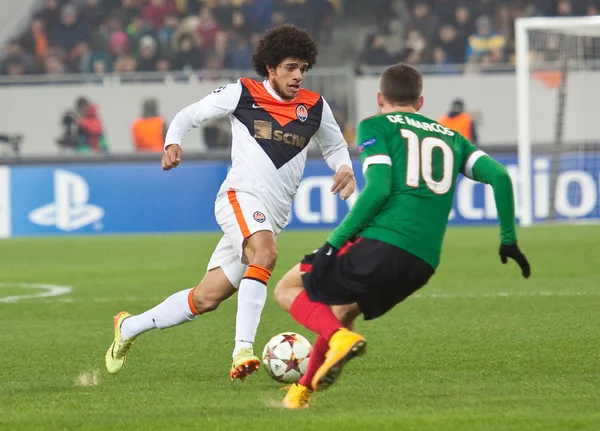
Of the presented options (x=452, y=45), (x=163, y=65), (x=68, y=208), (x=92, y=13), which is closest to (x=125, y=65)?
(x=163, y=65)

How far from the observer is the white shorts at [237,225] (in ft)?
20.0

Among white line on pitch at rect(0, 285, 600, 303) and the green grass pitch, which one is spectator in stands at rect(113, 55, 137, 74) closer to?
the green grass pitch

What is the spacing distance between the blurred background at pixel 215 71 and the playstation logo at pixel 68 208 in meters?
0.04

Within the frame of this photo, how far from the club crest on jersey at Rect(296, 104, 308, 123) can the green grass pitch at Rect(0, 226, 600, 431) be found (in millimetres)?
1280

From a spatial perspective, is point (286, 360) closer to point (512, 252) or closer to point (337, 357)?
point (337, 357)

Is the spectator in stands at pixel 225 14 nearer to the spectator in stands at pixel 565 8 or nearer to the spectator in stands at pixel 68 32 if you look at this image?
the spectator in stands at pixel 68 32

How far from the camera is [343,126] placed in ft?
62.4

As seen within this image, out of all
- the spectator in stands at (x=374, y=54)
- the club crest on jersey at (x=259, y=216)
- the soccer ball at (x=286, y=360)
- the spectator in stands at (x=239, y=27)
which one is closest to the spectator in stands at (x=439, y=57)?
the spectator in stands at (x=374, y=54)

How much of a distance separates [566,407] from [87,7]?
19.7m

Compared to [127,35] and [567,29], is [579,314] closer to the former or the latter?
[567,29]

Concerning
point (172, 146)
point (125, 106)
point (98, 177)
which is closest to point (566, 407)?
point (172, 146)

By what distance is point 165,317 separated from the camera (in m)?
6.43

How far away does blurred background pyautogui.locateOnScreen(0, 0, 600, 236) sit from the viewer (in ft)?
59.9

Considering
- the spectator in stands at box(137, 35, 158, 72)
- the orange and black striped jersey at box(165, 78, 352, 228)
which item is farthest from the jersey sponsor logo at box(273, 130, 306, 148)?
the spectator in stands at box(137, 35, 158, 72)
